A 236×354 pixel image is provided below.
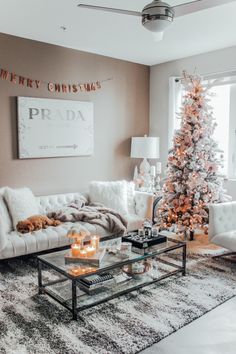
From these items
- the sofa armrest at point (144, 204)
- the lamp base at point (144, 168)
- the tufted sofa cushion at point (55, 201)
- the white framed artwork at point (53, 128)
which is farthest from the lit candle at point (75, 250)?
the lamp base at point (144, 168)

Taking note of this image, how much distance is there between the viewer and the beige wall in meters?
4.34

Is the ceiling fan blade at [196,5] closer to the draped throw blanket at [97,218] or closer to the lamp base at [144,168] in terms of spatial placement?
the draped throw blanket at [97,218]

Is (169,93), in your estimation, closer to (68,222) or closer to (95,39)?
(95,39)

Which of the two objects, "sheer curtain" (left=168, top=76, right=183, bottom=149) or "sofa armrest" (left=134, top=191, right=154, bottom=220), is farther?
"sheer curtain" (left=168, top=76, right=183, bottom=149)

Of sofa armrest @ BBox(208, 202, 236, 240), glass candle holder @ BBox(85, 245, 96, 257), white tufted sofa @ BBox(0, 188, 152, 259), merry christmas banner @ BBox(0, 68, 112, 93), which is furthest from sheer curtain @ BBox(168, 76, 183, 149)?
glass candle holder @ BBox(85, 245, 96, 257)

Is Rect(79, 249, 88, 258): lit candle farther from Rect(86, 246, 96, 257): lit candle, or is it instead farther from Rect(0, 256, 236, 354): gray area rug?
Rect(0, 256, 236, 354): gray area rug

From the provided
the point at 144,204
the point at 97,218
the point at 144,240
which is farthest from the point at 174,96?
the point at 144,240

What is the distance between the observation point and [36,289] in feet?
10.4

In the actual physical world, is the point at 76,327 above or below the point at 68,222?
below

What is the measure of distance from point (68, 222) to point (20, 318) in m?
1.55

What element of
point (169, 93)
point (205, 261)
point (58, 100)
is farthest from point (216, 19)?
point (205, 261)

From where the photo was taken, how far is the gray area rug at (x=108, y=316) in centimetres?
231

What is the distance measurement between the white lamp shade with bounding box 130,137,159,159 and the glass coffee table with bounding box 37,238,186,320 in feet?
6.83

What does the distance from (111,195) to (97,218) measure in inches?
24.0
